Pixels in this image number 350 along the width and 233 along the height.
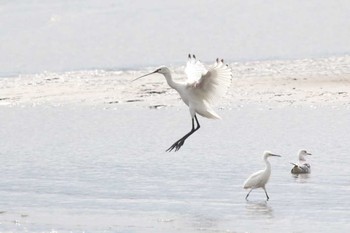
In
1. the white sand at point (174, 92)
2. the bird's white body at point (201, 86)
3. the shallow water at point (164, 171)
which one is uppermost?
the bird's white body at point (201, 86)

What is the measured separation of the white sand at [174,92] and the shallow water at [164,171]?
31.4 inches

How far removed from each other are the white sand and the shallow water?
0.80m

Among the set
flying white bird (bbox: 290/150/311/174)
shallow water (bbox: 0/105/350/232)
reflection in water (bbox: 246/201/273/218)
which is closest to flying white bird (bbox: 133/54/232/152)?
shallow water (bbox: 0/105/350/232)

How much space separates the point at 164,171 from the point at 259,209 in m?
3.04

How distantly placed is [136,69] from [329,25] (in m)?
7.36

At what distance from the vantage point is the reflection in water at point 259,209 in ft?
41.5

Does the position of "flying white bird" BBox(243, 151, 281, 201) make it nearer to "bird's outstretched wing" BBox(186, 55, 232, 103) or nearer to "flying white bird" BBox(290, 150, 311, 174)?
"flying white bird" BBox(290, 150, 311, 174)

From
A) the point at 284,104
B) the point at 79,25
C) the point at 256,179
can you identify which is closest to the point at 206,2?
the point at 79,25

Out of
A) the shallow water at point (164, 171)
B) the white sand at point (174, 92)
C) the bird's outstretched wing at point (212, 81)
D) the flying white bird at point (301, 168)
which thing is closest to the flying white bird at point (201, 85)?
the bird's outstretched wing at point (212, 81)

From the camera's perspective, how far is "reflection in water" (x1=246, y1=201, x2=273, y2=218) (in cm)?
1266

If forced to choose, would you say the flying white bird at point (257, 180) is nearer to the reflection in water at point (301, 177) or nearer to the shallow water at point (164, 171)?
the shallow water at point (164, 171)

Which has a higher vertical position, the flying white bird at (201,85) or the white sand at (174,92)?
the flying white bird at (201,85)

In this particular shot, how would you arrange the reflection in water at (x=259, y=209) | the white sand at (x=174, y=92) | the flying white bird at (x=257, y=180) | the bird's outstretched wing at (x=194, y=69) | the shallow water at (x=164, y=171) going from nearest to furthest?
the shallow water at (x=164, y=171) < the reflection in water at (x=259, y=209) < the flying white bird at (x=257, y=180) < the bird's outstretched wing at (x=194, y=69) < the white sand at (x=174, y=92)

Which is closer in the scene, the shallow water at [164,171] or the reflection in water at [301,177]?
the shallow water at [164,171]
